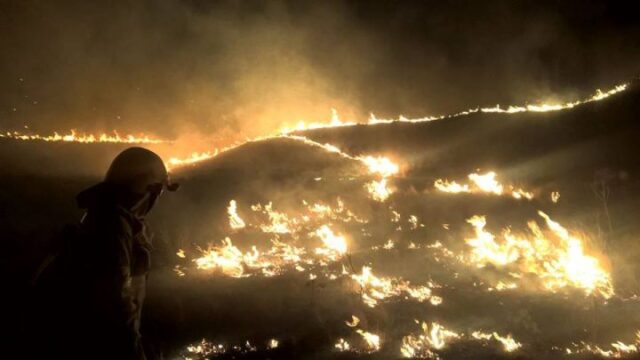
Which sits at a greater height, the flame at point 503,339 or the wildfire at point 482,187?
the wildfire at point 482,187

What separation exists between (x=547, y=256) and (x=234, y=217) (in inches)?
287

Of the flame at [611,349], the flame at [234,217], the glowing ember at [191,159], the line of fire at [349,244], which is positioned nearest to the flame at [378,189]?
the line of fire at [349,244]

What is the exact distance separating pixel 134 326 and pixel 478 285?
20.8 feet

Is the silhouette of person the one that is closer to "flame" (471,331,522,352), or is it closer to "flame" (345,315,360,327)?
"flame" (345,315,360,327)

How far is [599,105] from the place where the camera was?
9.99 m

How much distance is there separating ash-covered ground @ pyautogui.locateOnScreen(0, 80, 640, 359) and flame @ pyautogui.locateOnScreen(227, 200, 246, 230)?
0.15 feet

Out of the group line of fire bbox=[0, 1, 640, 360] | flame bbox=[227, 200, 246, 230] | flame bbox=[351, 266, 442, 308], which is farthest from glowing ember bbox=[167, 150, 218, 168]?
flame bbox=[351, 266, 442, 308]

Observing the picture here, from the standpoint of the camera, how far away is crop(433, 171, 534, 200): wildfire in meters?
8.68

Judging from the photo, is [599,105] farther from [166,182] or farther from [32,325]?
[32,325]

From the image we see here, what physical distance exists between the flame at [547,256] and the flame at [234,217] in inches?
221

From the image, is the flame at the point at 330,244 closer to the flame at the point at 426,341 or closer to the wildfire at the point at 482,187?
the wildfire at the point at 482,187

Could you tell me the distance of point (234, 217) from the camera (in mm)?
11539

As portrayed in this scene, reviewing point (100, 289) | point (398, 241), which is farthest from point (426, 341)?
point (100, 289)

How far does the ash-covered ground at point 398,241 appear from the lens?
6.05 meters
